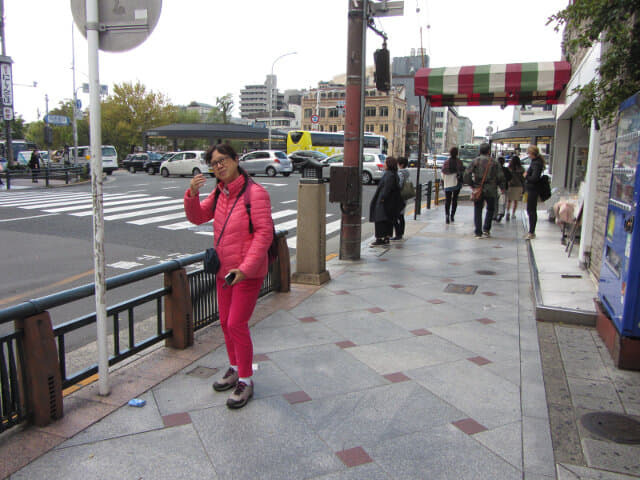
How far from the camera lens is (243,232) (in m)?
3.35

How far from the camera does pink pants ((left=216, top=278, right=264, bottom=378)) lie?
3383mm

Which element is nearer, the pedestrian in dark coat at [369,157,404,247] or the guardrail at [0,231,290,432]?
the guardrail at [0,231,290,432]

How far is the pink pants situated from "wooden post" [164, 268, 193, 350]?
89 cm

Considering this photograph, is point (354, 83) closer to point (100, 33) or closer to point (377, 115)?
point (100, 33)

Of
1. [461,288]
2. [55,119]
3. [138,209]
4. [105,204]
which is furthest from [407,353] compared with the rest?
[55,119]

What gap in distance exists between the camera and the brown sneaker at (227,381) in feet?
11.8

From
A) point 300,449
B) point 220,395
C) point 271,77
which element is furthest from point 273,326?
point 271,77

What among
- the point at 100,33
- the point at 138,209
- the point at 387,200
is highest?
the point at 100,33

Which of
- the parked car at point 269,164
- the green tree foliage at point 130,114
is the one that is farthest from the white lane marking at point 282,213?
the green tree foliage at point 130,114

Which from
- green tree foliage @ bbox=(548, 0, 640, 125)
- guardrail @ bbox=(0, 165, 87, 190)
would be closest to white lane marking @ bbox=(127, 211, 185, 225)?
green tree foliage @ bbox=(548, 0, 640, 125)

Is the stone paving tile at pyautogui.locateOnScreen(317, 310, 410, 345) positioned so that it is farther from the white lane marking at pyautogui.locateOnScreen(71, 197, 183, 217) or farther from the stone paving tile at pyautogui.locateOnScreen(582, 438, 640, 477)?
the white lane marking at pyautogui.locateOnScreen(71, 197, 183, 217)

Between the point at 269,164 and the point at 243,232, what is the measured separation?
96.6ft

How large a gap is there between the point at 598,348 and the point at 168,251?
7246 mm

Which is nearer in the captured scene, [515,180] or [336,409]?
[336,409]
